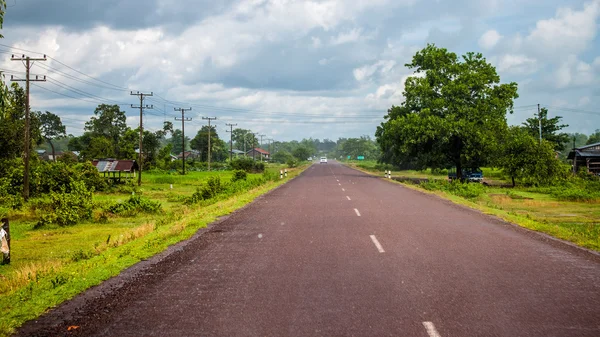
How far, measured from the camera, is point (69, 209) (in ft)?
68.2

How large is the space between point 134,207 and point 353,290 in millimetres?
19329

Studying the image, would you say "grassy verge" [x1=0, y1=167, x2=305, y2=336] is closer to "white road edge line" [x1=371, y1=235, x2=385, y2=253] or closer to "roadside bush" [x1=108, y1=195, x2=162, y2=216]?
"roadside bush" [x1=108, y1=195, x2=162, y2=216]

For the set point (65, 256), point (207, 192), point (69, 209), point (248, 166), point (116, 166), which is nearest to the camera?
point (65, 256)

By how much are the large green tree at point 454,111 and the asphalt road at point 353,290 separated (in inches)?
1177

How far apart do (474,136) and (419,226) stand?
2915 centimetres

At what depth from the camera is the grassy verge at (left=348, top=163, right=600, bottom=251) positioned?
44.5ft

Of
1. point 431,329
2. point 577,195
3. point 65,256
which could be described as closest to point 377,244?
point 431,329

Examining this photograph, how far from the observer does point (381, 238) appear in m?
12.0

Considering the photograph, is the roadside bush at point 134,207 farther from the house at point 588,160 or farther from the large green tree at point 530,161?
the house at point 588,160

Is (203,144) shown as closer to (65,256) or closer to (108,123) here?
(108,123)

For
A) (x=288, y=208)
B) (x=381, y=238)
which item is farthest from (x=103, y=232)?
(x=381, y=238)

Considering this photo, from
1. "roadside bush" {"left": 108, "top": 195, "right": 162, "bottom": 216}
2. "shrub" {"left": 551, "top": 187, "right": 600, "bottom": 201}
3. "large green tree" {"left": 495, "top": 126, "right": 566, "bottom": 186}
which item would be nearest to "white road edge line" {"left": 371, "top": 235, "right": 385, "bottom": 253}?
"roadside bush" {"left": 108, "top": 195, "right": 162, "bottom": 216}

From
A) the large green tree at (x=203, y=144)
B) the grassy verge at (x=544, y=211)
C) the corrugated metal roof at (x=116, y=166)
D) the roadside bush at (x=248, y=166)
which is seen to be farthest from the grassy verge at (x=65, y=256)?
the large green tree at (x=203, y=144)

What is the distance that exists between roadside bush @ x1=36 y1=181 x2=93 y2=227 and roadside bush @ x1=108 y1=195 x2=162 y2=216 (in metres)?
2.01
